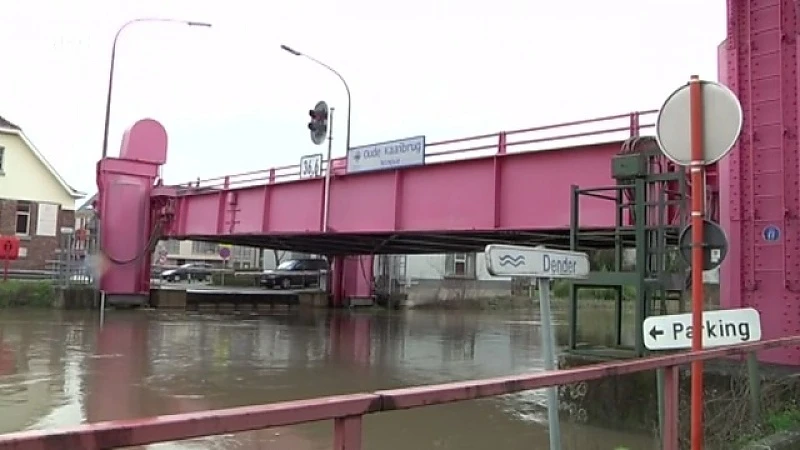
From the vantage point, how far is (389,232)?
18812 mm

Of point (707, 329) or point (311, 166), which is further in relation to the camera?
point (311, 166)

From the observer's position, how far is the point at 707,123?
4.96 m

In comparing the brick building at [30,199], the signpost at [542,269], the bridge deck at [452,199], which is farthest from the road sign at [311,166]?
the brick building at [30,199]

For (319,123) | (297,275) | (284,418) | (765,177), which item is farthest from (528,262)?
(297,275)

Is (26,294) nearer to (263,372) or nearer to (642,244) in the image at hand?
(263,372)

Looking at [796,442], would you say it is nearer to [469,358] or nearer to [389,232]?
[469,358]

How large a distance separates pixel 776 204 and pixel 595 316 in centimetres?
2258

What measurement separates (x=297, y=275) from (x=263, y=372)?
103ft

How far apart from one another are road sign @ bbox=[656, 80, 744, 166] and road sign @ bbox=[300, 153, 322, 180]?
16.2 meters

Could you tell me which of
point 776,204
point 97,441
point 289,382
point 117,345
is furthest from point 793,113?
point 117,345

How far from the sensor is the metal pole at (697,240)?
478 centimetres

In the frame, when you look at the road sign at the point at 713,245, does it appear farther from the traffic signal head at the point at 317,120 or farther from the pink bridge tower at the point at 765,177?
the traffic signal head at the point at 317,120

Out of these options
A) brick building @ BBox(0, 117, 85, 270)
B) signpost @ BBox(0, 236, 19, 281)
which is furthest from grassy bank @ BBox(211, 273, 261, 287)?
signpost @ BBox(0, 236, 19, 281)

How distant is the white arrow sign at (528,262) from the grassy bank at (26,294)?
87.8ft
